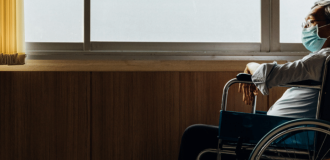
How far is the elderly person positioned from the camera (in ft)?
3.27

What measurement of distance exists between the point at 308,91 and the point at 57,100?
1.36 meters

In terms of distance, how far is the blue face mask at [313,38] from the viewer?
4.04 feet

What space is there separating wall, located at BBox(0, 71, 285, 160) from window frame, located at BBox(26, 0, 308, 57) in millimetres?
135

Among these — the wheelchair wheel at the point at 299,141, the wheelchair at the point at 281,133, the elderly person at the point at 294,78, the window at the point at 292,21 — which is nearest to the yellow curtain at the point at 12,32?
the elderly person at the point at 294,78

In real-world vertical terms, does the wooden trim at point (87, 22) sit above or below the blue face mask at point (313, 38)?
above

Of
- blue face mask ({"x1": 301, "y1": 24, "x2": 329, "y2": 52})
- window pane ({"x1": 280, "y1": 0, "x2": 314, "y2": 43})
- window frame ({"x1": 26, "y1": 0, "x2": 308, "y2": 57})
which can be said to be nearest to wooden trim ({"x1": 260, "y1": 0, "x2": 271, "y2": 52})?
window frame ({"x1": 26, "y1": 0, "x2": 308, "y2": 57})

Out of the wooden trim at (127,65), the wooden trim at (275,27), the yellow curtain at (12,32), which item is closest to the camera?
the yellow curtain at (12,32)

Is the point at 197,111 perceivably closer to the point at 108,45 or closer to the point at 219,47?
the point at 219,47

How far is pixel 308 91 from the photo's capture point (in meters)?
1.13

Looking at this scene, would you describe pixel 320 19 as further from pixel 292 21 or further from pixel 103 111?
pixel 103 111

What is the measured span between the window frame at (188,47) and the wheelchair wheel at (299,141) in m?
0.83

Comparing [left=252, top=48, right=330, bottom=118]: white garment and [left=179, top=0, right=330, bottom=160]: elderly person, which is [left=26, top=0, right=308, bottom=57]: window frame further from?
[left=252, top=48, right=330, bottom=118]: white garment

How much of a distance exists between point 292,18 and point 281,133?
3.90 feet

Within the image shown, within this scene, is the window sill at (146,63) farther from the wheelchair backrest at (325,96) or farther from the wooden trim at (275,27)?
the wheelchair backrest at (325,96)
